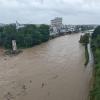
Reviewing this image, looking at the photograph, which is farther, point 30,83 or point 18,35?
point 18,35

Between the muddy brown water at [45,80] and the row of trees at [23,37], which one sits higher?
the row of trees at [23,37]

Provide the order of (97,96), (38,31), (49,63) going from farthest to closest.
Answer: (38,31)
(49,63)
(97,96)

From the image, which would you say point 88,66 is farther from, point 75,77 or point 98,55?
point 75,77

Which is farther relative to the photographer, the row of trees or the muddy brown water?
the row of trees

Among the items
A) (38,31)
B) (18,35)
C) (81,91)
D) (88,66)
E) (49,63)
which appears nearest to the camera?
(81,91)

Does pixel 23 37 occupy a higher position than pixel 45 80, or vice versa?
pixel 23 37

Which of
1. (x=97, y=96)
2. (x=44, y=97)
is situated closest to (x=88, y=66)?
(x=44, y=97)

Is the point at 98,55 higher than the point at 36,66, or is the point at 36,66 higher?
the point at 98,55

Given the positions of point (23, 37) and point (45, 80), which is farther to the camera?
point (23, 37)

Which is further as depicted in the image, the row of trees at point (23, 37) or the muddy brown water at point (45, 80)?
the row of trees at point (23, 37)

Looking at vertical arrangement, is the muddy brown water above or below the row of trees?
below
